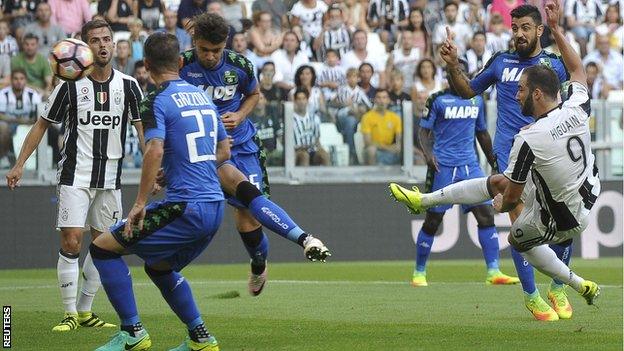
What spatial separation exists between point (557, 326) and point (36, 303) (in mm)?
5473

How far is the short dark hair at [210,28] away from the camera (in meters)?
10.2

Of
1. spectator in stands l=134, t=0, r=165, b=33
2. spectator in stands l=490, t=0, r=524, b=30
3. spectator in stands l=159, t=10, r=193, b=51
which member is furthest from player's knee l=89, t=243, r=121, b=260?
spectator in stands l=490, t=0, r=524, b=30

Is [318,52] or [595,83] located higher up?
[318,52]

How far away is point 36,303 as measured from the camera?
13.1 meters

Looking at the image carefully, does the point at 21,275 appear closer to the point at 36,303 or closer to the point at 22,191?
the point at 22,191

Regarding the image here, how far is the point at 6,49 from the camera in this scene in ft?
66.6

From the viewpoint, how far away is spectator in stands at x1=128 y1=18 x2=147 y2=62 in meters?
20.4

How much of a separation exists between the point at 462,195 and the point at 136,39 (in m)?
11.0

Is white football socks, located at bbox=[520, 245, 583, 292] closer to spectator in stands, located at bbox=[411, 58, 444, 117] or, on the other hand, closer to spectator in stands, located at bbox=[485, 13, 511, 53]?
spectator in stands, located at bbox=[411, 58, 444, 117]

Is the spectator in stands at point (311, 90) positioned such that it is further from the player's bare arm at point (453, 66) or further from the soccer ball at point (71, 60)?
the soccer ball at point (71, 60)

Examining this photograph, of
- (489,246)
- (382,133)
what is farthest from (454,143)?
(382,133)

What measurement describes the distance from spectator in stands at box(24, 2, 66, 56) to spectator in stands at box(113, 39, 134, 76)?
3.94ft

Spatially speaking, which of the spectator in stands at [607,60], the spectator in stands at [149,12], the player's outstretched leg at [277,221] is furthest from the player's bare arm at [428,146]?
the spectator in stands at [607,60]

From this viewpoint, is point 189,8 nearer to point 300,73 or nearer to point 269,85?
point 269,85
